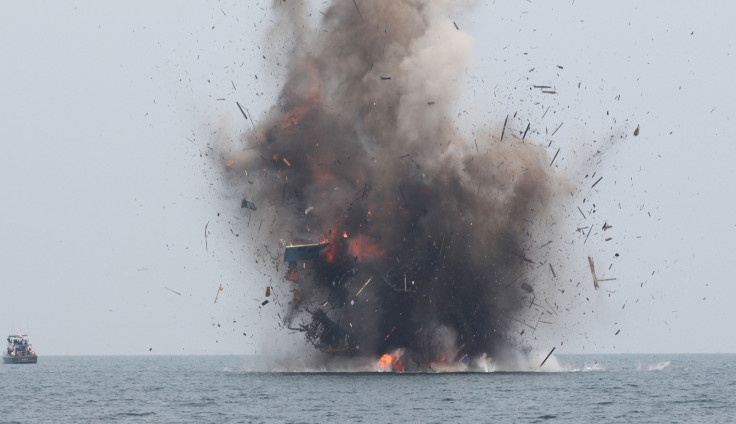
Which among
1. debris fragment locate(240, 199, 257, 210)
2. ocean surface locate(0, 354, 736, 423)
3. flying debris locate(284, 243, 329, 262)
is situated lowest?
ocean surface locate(0, 354, 736, 423)

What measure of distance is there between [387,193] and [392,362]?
62.3ft

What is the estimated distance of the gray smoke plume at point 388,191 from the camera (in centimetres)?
10838

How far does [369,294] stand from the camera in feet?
355

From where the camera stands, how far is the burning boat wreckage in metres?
108

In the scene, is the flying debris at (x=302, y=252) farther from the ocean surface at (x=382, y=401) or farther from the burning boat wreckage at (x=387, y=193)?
the ocean surface at (x=382, y=401)

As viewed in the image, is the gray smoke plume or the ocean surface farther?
the gray smoke plume

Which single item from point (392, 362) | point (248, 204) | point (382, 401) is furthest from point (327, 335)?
point (382, 401)

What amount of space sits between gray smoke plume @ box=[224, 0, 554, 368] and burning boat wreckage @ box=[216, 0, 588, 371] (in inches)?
5.0

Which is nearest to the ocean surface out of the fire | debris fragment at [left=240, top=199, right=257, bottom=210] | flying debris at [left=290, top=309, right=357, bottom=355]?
the fire

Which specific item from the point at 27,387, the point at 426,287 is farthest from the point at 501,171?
the point at 27,387

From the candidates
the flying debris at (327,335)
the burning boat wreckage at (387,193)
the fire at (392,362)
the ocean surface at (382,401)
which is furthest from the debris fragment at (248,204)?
the fire at (392,362)

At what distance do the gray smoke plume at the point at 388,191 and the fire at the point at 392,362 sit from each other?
3.69ft

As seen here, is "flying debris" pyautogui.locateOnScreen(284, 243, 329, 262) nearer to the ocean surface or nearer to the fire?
the ocean surface

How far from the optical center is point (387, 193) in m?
109
